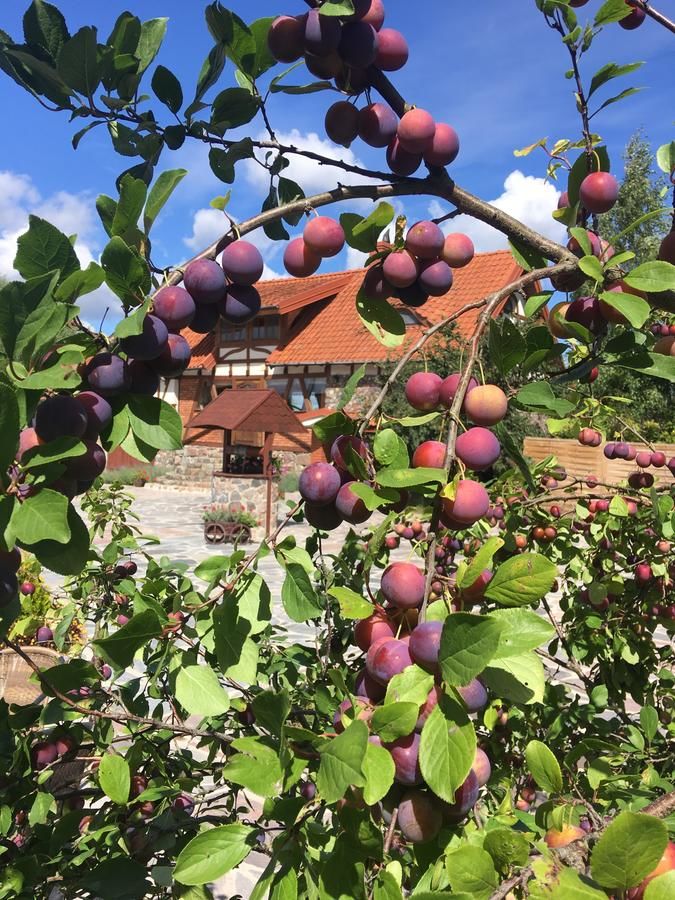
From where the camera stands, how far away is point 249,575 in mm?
939

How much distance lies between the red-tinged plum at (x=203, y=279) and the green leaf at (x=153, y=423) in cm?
16

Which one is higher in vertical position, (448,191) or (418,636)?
(448,191)

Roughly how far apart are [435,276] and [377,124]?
9.8 inches

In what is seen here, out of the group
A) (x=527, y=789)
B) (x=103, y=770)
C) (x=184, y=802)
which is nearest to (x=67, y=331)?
(x=103, y=770)

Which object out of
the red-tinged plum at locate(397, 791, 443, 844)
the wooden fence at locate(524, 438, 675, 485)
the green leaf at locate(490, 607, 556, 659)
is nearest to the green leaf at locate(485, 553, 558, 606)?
the green leaf at locate(490, 607, 556, 659)

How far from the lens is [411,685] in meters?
0.65

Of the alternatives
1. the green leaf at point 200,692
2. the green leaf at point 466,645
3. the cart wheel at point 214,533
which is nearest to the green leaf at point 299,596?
the green leaf at point 200,692

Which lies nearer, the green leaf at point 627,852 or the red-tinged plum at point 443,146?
the green leaf at point 627,852

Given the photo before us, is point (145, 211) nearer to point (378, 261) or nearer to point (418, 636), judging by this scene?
point (378, 261)

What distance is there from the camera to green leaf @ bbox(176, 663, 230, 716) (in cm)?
86

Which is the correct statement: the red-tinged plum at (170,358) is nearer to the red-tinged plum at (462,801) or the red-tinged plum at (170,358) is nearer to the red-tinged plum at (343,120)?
the red-tinged plum at (343,120)

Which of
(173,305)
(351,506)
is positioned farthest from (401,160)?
(351,506)

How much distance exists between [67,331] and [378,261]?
513 millimetres

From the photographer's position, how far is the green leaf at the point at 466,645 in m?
0.56
